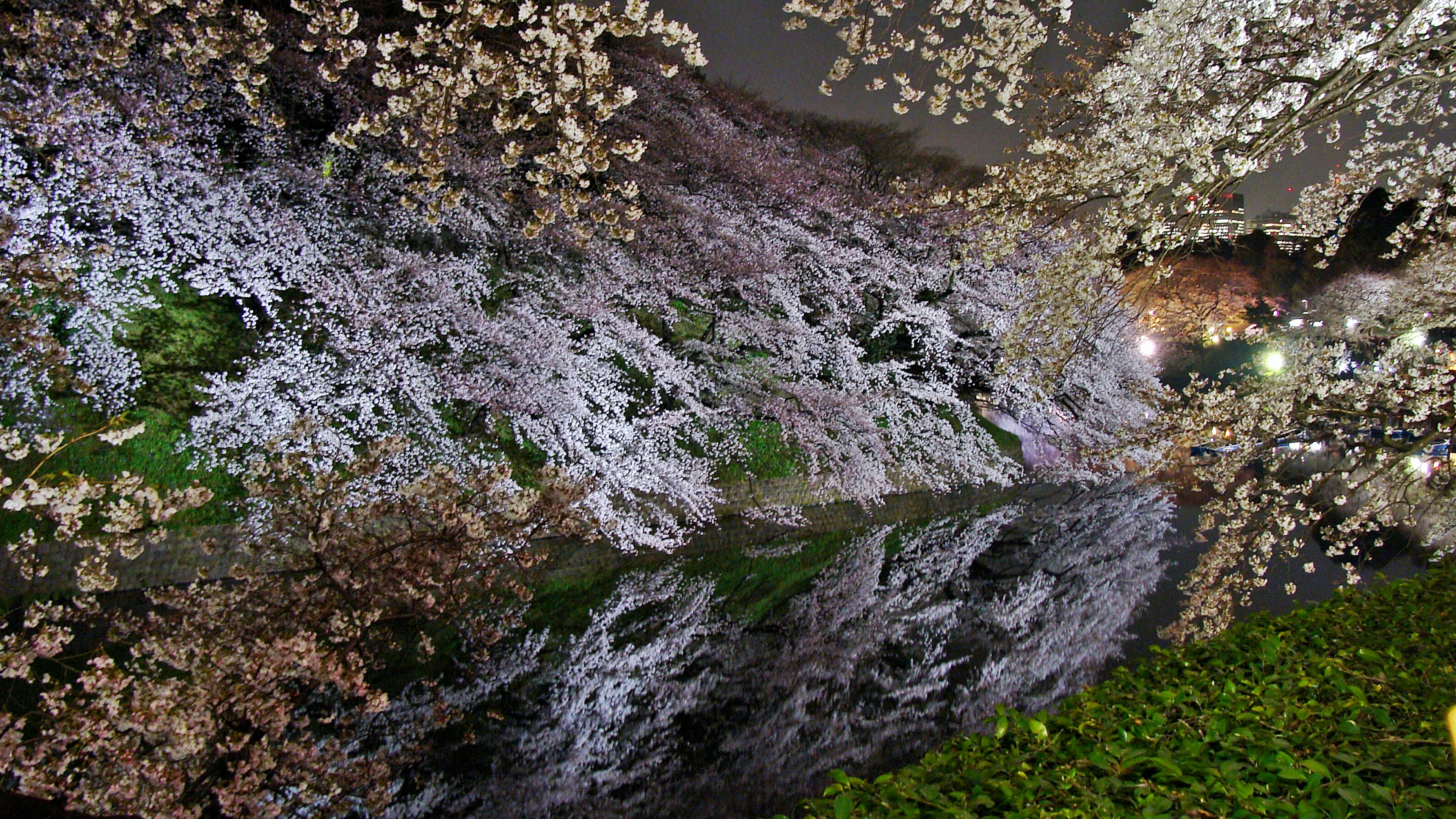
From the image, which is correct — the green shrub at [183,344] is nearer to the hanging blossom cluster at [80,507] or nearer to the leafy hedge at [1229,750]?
the hanging blossom cluster at [80,507]

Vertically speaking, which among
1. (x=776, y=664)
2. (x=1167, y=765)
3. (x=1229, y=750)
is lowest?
(x=776, y=664)

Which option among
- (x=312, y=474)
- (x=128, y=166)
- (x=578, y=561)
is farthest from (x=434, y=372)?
(x=128, y=166)

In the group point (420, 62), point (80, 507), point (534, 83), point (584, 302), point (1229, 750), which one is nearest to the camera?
point (1229, 750)

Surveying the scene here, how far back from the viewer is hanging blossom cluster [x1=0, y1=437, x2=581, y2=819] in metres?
4.20

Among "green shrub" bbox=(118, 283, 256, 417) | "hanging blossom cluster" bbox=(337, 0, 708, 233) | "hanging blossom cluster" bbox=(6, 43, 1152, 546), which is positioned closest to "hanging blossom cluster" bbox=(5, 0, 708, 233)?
"hanging blossom cluster" bbox=(337, 0, 708, 233)

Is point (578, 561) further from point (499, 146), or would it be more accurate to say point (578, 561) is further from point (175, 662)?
point (499, 146)

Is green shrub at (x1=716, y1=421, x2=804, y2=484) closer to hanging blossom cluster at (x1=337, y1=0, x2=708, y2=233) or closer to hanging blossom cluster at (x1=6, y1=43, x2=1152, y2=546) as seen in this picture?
hanging blossom cluster at (x1=6, y1=43, x2=1152, y2=546)

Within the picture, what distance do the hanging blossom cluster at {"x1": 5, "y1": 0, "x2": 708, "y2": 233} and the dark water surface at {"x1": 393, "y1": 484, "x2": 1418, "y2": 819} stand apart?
4995 mm

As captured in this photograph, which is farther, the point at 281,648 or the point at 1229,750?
the point at 281,648

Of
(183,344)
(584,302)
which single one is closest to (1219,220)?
(584,302)

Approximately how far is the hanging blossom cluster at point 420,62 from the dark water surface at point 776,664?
4995mm

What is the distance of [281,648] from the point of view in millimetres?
5324

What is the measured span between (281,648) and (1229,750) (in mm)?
6015

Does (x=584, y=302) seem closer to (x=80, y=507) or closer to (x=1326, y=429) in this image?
(x=80, y=507)
